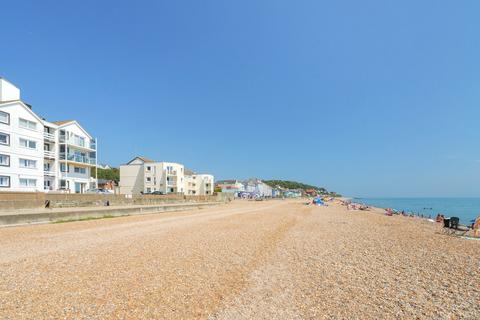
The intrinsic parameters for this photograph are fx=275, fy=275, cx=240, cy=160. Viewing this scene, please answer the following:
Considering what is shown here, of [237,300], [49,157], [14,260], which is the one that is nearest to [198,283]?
[237,300]

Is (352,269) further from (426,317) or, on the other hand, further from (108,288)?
(108,288)

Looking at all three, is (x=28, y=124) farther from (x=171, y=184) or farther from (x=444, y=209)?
(x=444, y=209)

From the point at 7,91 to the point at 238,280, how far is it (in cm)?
3940

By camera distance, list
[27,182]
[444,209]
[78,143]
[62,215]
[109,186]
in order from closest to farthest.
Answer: [62,215] < [27,182] < [78,143] < [109,186] < [444,209]

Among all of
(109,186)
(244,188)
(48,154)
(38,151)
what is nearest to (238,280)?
(38,151)

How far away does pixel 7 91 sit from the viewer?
32438 millimetres

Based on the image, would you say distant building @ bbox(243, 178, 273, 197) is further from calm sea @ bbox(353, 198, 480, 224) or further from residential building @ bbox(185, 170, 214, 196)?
calm sea @ bbox(353, 198, 480, 224)

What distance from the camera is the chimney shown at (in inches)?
1248

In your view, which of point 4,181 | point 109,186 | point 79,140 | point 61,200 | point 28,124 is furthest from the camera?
point 109,186

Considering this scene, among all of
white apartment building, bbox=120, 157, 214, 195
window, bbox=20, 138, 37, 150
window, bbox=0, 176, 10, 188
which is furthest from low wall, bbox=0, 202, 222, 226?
white apartment building, bbox=120, 157, 214, 195

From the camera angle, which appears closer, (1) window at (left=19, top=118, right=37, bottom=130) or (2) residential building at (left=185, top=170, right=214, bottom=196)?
(1) window at (left=19, top=118, right=37, bottom=130)

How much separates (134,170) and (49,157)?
28725 mm

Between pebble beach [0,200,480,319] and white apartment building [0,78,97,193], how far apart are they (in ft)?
79.6

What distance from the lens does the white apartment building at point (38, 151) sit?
95.2ft
